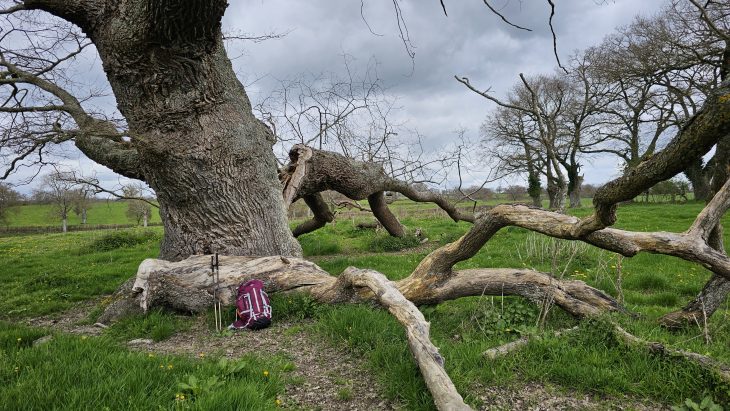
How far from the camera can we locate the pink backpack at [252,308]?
4566 millimetres

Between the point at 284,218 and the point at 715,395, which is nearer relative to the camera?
the point at 715,395

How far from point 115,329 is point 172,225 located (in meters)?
1.96

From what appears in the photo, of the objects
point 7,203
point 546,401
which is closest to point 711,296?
point 546,401

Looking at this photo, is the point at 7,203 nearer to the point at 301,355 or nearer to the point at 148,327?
the point at 148,327

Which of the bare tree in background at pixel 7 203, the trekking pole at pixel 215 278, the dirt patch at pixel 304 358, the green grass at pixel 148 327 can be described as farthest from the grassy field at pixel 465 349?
the bare tree in background at pixel 7 203

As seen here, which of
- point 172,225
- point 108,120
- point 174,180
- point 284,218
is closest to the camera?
point 108,120

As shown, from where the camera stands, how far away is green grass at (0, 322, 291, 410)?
94.5 inches

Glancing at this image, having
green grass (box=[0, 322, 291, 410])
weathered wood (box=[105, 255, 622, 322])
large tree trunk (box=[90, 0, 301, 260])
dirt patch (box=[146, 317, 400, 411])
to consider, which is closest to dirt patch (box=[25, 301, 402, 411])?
dirt patch (box=[146, 317, 400, 411])

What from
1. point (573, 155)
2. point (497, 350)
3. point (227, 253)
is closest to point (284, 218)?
point (227, 253)

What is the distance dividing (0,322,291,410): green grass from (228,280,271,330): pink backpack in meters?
1.12

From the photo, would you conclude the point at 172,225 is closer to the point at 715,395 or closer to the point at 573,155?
the point at 715,395

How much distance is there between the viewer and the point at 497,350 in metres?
3.33

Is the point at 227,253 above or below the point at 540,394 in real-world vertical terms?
above

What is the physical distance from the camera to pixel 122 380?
2607 mm
